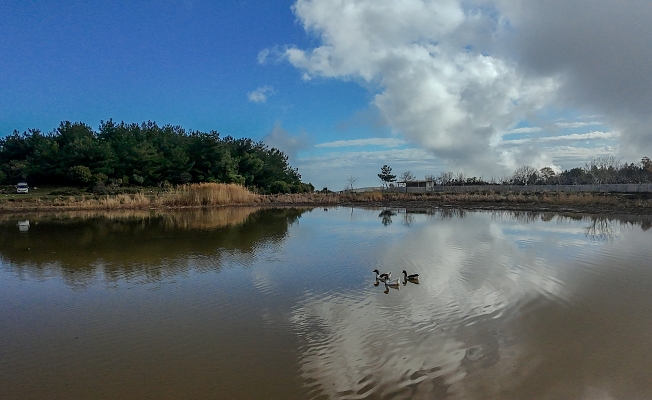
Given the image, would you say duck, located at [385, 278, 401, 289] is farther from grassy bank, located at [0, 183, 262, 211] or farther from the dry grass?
the dry grass

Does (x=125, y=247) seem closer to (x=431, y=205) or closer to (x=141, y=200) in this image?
(x=141, y=200)

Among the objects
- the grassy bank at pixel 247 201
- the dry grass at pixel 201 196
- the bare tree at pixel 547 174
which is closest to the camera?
the grassy bank at pixel 247 201

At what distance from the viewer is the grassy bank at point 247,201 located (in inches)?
1135

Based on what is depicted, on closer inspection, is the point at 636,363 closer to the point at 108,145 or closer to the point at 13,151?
the point at 108,145

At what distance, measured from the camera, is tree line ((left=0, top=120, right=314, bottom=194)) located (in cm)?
4053

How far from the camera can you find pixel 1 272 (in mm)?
9289

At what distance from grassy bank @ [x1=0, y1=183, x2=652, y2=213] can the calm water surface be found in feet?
63.6

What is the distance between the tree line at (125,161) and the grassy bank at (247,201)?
4.77 meters

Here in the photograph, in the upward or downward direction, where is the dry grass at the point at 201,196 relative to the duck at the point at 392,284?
upward

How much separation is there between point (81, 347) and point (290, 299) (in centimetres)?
307

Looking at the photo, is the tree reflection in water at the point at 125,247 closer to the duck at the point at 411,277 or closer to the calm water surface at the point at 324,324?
the calm water surface at the point at 324,324

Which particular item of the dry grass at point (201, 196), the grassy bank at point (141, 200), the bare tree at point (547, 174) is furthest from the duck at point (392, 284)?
the bare tree at point (547, 174)

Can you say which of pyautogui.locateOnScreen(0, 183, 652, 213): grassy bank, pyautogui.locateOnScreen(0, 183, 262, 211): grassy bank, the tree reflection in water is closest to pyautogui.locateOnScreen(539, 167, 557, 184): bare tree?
pyautogui.locateOnScreen(0, 183, 652, 213): grassy bank

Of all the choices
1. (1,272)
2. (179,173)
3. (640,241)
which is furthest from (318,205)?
(1,272)
